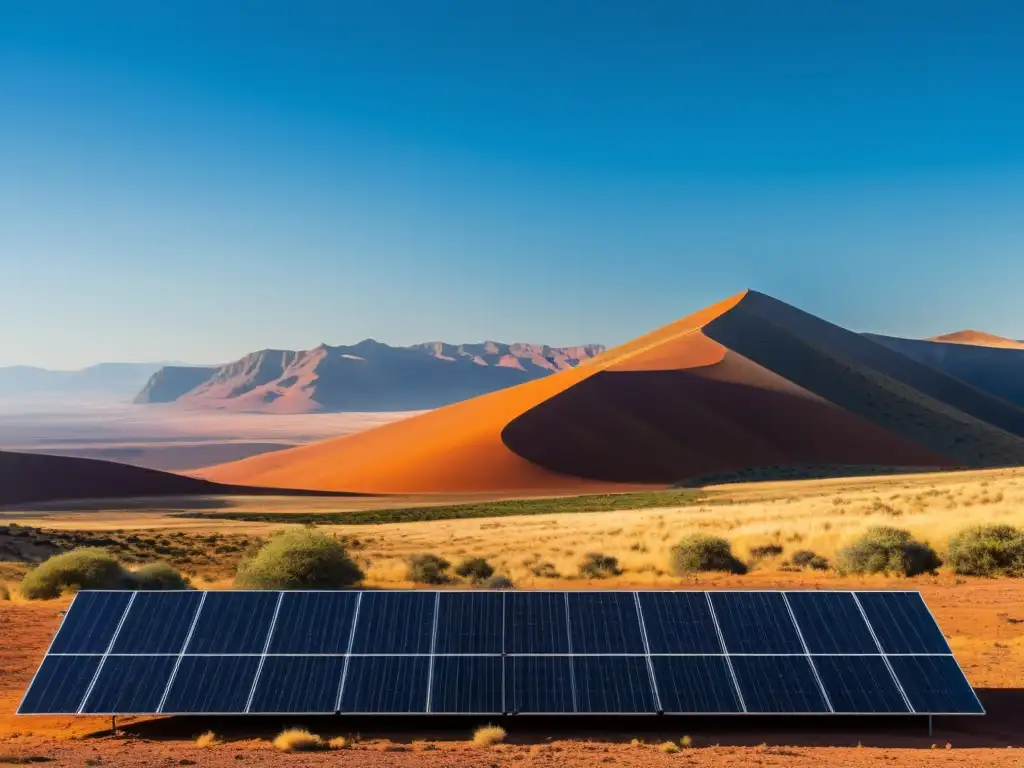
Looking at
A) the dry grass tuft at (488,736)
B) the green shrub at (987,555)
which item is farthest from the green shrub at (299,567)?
the green shrub at (987,555)

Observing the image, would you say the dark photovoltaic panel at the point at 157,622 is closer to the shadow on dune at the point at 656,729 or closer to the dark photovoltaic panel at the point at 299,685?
the shadow on dune at the point at 656,729

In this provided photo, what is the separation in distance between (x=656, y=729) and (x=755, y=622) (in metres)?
1.85

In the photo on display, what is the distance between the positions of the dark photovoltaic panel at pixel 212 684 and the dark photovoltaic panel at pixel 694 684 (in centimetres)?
455

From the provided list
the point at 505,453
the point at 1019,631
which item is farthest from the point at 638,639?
the point at 505,453

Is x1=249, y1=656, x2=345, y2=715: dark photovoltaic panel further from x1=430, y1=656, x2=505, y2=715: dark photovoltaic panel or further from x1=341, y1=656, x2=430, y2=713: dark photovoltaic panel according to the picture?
x1=430, y1=656, x2=505, y2=715: dark photovoltaic panel

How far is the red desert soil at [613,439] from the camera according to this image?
7288 cm

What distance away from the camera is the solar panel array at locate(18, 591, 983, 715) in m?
9.93

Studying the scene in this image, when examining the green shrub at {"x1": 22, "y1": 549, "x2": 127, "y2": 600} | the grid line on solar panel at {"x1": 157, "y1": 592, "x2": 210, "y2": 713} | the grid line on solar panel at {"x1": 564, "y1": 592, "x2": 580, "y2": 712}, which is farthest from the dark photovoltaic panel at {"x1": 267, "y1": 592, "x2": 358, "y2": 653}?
the green shrub at {"x1": 22, "y1": 549, "x2": 127, "y2": 600}

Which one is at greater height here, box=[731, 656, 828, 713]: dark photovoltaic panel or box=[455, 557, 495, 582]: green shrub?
box=[731, 656, 828, 713]: dark photovoltaic panel

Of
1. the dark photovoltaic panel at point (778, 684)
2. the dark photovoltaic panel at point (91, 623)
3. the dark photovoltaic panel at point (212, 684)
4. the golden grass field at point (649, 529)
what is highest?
the dark photovoltaic panel at point (91, 623)

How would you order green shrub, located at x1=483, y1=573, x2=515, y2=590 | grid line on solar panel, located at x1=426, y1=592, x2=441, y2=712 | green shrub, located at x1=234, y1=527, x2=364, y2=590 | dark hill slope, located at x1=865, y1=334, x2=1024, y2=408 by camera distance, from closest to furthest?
grid line on solar panel, located at x1=426, y1=592, x2=441, y2=712 < green shrub, located at x1=483, y1=573, x2=515, y2=590 < green shrub, located at x1=234, y1=527, x2=364, y2=590 < dark hill slope, located at x1=865, y1=334, x2=1024, y2=408

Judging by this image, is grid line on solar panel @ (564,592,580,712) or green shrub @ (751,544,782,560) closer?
grid line on solar panel @ (564,592,580,712)

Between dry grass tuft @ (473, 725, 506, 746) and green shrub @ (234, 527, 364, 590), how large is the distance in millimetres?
9813

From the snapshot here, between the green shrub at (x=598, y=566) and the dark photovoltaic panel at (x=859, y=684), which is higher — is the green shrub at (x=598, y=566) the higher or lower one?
the lower one
